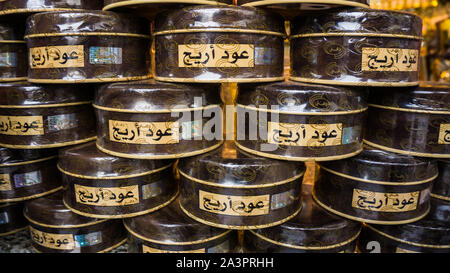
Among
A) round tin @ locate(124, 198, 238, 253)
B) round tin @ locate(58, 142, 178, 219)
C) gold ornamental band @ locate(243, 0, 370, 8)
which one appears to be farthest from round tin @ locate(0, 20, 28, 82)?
gold ornamental band @ locate(243, 0, 370, 8)

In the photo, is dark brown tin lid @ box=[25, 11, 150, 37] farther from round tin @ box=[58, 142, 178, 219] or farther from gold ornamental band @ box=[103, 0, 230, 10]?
round tin @ box=[58, 142, 178, 219]

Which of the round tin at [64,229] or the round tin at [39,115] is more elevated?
the round tin at [39,115]

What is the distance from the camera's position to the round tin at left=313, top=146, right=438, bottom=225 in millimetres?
1283

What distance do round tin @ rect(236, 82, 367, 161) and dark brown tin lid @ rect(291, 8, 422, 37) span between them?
0.23 m

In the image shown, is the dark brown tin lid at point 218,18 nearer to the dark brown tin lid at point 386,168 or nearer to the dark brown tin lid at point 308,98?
the dark brown tin lid at point 308,98

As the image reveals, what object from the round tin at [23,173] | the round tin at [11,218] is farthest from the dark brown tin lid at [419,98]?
the round tin at [11,218]

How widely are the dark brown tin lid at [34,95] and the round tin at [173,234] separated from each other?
0.64 metres

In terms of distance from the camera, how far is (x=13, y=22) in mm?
1540

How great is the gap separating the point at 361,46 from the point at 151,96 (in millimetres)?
842

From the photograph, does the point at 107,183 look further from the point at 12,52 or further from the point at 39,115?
the point at 12,52

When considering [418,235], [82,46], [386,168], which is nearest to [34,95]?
A: [82,46]

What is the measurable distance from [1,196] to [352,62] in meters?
1.74

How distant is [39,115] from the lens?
4.57ft

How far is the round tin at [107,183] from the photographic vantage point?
4.31 feet
